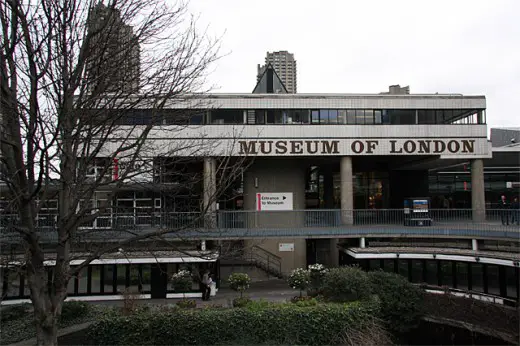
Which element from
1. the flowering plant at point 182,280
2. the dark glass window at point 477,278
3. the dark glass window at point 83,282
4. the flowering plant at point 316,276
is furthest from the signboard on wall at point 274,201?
the dark glass window at point 477,278

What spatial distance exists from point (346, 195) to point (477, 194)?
311 inches

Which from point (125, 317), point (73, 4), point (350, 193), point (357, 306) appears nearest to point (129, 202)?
point (125, 317)

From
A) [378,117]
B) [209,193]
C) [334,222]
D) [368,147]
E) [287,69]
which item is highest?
[287,69]

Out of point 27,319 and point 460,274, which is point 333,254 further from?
point 27,319

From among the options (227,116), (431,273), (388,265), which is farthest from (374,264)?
(227,116)

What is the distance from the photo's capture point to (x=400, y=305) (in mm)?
13195

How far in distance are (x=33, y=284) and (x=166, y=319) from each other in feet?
20.7

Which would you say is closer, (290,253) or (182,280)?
(182,280)

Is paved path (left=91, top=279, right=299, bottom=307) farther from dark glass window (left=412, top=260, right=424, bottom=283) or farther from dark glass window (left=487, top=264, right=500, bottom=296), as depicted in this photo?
dark glass window (left=487, top=264, right=500, bottom=296)

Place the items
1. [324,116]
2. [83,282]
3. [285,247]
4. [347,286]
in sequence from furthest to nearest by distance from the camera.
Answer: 1. [285,247]
2. [324,116]
3. [83,282]
4. [347,286]

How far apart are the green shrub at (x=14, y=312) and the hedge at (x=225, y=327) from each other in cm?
405

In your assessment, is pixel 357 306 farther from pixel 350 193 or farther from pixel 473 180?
pixel 473 180

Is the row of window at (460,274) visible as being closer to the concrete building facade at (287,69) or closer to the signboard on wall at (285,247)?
the signboard on wall at (285,247)

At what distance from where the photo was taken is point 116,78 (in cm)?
682
